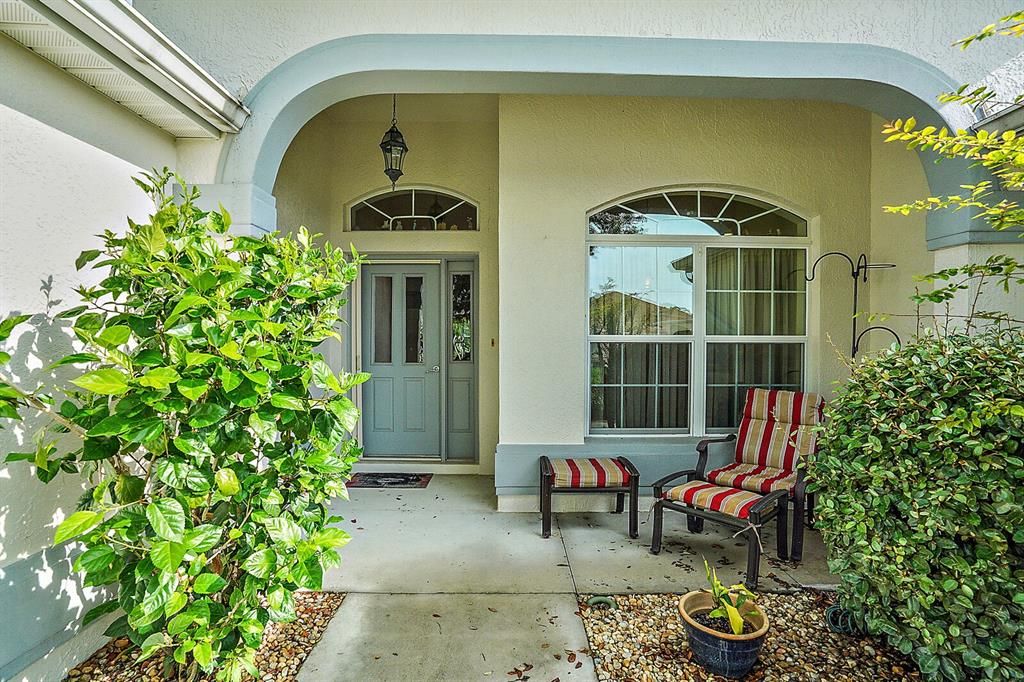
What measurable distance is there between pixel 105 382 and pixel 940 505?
3.12 metres

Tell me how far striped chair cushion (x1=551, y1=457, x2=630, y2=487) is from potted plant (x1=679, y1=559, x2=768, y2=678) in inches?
58.0

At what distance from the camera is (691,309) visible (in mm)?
4949

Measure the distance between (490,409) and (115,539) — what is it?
→ 162 inches

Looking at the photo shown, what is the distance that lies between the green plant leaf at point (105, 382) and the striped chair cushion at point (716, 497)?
10.6 ft

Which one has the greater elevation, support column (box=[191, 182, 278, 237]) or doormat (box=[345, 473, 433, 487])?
support column (box=[191, 182, 278, 237])

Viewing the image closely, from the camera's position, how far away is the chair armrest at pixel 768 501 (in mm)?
3371

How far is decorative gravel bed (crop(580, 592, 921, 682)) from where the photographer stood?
2.42 metres

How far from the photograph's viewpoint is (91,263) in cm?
249

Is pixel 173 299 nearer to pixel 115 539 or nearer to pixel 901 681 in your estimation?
pixel 115 539

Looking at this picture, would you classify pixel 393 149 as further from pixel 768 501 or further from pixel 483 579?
pixel 768 501

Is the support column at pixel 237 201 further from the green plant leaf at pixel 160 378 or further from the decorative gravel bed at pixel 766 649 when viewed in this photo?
the decorative gravel bed at pixel 766 649

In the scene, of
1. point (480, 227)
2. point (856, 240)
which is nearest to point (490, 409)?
point (480, 227)

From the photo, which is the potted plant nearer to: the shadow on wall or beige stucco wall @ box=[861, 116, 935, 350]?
the shadow on wall

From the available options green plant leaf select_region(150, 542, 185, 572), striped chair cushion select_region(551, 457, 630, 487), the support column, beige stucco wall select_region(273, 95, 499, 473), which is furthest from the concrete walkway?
the support column
